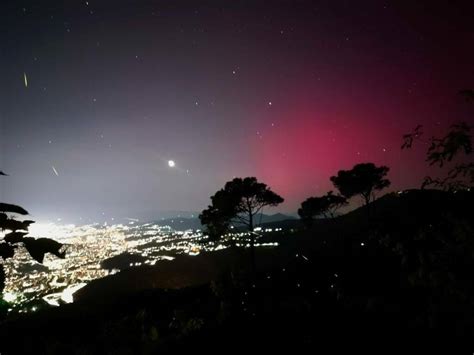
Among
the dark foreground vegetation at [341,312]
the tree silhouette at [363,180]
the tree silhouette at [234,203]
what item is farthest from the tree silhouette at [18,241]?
the tree silhouette at [363,180]

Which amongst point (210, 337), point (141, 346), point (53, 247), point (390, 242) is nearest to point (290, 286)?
point (210, 337)

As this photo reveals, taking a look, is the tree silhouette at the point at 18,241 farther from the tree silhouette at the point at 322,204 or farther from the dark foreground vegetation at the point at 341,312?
the tree silhouette at the point at 322,204

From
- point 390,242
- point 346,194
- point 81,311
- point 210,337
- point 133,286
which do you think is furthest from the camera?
point 346,194

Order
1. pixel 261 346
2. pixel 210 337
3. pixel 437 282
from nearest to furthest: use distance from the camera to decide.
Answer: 1. pixel 437 282
2. pixel 261 346
3. pixel 210 337

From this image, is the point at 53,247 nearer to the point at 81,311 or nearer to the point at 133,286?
the point at 81,311

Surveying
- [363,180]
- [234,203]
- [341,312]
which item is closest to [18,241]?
[341,312]

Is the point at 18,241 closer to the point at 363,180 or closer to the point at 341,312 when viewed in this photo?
the point at 341,312
